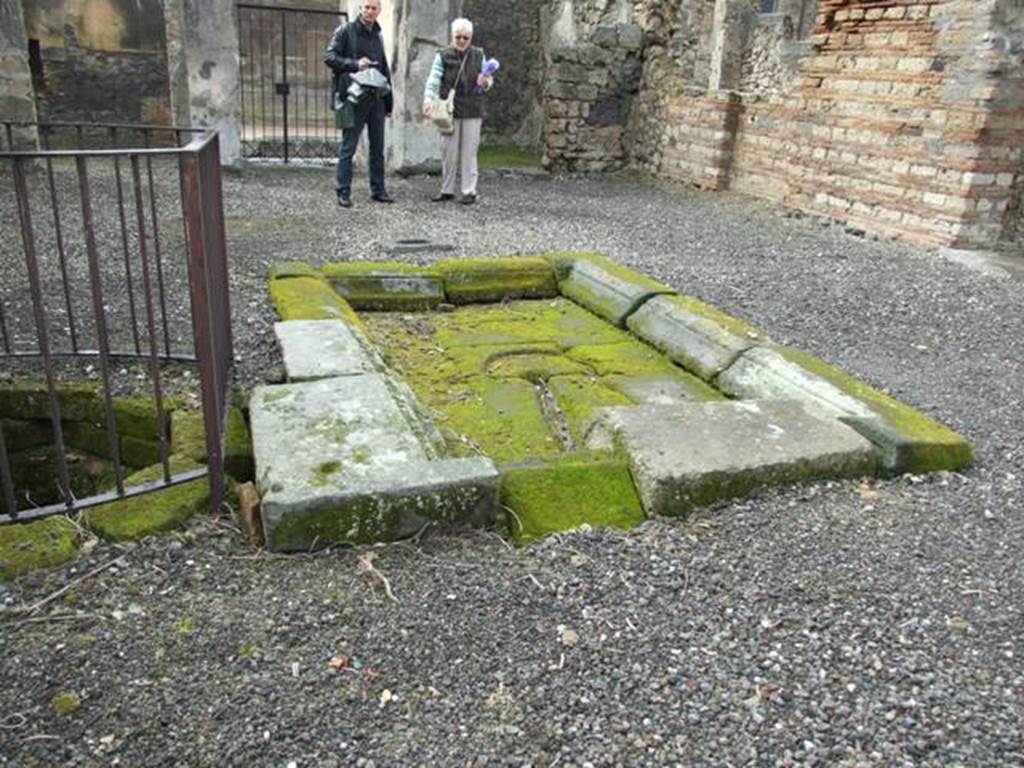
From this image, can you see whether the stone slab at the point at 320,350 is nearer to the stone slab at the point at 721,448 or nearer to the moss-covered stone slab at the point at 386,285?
the stone slab at the point at 721,448

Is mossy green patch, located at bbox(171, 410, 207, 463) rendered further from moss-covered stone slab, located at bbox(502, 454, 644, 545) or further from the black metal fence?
moss-covered stone slab, located at bbox(502, 454, 644, 545)

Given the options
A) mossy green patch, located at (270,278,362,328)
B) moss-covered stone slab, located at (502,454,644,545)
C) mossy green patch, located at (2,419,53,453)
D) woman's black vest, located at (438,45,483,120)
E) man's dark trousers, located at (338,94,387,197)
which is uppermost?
woman's black vest, located at (438,45,483,120)

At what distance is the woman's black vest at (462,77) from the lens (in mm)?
8641

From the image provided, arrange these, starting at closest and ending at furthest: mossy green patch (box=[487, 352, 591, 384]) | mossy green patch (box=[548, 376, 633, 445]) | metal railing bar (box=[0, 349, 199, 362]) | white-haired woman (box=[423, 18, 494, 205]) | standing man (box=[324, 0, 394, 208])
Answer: metal railing bar (box=[0, 349, 199, 362]), mossy green patch (box=[548, 376, 633, 445]), mossy green patch (box=[487, 352, 591, 384]), standing man (box=[324, 0, 394, 208]), white-haired woman (box=[423, 18, 494, 205])

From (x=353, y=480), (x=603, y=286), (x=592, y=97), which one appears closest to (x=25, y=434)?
(x=353, y=480)

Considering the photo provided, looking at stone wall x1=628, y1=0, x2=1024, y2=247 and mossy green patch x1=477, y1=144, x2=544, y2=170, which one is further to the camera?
mossy green patch x1=477, y1=144, x2=544, y2=170

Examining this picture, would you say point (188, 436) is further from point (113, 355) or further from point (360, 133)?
point (360, 133)

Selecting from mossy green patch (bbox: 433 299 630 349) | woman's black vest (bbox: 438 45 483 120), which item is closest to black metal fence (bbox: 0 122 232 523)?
mossy green patch (bbox: 433 299 630 349)

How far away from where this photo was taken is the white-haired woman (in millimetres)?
8609

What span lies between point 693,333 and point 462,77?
5.07m

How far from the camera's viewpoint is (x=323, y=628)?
2.25 metres

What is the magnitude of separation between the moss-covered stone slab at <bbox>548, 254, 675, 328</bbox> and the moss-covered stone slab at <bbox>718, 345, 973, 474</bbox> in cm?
112

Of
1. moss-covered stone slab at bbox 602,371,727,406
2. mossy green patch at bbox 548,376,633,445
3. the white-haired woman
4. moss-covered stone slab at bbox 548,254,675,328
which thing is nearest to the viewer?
mossy green patch at bbox 548,376,633,445

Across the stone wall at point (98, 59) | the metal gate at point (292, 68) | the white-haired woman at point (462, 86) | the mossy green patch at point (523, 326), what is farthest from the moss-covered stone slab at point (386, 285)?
the metal gate at point (292, 68)
